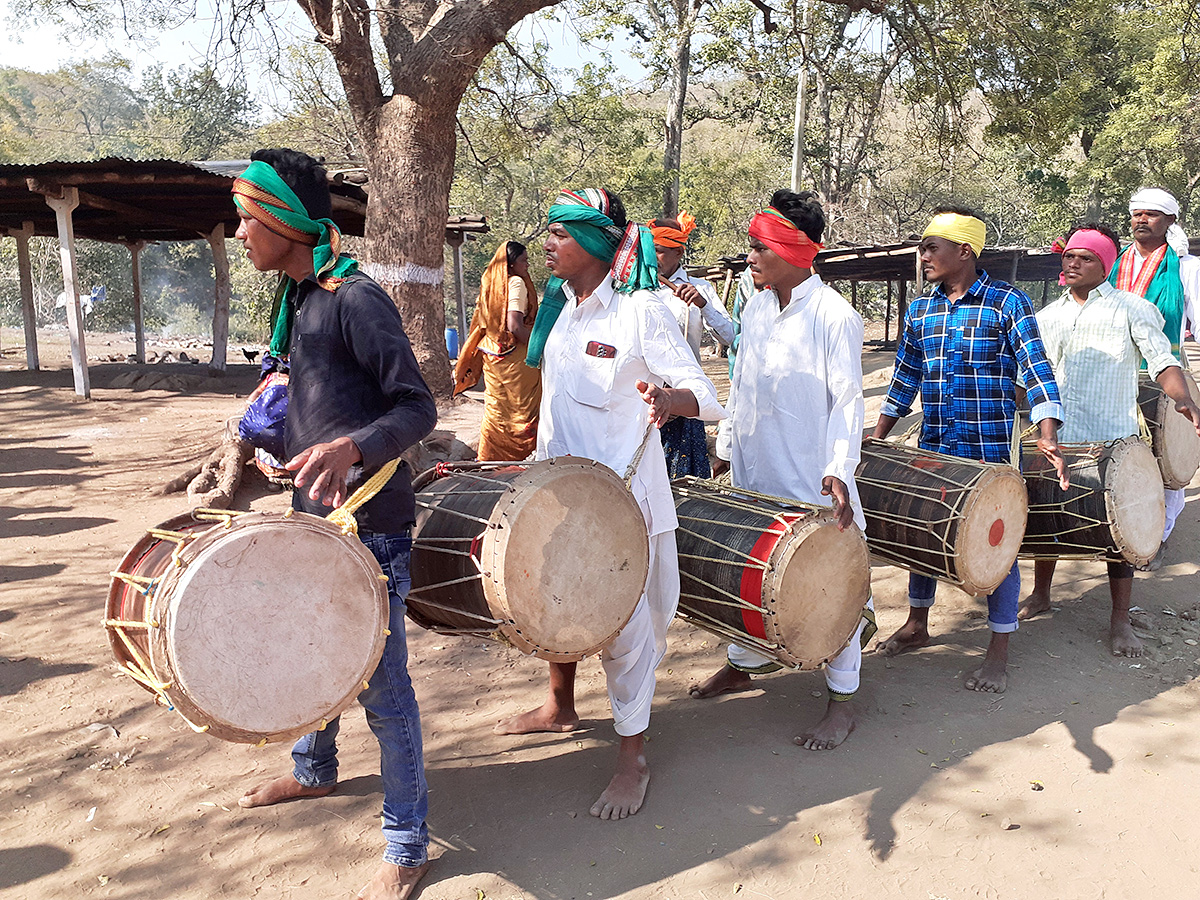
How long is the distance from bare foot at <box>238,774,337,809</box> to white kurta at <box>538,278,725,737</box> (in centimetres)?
99

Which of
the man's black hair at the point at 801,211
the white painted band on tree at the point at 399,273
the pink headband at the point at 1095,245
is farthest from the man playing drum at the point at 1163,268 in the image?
the white painted band on tree at the point at 399,273

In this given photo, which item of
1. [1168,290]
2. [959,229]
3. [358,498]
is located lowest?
[358,498]

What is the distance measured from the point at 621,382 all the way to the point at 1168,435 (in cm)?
322

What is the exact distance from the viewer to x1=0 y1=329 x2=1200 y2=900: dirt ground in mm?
2562

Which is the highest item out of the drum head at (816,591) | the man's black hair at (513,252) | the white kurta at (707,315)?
the man's black hair at (513,252)

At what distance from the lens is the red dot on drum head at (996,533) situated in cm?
339

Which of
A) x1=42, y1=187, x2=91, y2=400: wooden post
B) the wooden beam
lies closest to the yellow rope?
x1=42, y1=187, x2=91, y2=400: wooden post

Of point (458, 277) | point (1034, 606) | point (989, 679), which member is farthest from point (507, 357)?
point (458, 277)

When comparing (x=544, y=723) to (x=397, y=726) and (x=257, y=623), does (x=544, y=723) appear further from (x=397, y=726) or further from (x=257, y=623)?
(x=257, y=623)

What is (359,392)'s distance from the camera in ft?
7.70

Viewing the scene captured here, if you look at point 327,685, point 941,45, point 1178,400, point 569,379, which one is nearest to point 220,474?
point 569,379

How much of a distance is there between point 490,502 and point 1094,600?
12.0 feet

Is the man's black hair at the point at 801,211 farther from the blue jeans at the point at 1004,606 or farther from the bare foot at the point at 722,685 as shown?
the bare foot at the point at 722,685

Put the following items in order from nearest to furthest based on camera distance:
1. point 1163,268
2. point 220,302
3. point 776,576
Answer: point 776,576, point 1163,268, point 220,302
